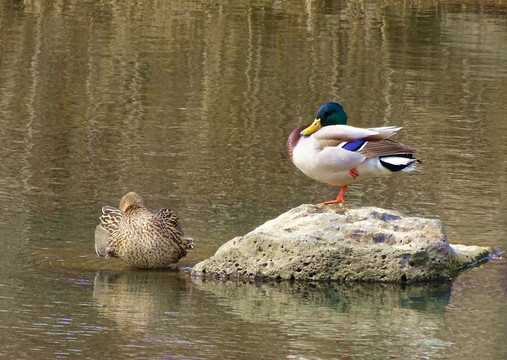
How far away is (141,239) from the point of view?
9.54 m

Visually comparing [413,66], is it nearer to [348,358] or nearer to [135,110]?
[135,110]

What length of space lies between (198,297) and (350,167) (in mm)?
1714

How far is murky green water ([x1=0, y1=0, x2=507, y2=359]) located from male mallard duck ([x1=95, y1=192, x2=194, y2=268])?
0.45 ft

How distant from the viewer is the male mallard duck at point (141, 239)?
952 cm

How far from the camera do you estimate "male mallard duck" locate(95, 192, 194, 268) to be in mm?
9516

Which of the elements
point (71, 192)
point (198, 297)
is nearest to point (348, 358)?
point (198, 297)

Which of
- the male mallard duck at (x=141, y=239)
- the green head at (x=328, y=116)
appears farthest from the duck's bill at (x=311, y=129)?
the male mallard duck at (x=141, y=239)

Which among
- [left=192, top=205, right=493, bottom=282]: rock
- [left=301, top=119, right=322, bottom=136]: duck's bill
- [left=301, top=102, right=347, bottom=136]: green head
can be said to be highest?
[left=301, top=102, right=347, bottom=136]: green head

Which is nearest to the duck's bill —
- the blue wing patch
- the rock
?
the blue wing patch

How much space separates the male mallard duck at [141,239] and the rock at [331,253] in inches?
10.8

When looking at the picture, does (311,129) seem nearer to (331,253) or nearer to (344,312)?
(331,253)

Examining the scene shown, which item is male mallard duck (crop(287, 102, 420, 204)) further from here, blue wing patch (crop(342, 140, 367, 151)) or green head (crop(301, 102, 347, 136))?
green head (crop(301, 102, 347, 136))

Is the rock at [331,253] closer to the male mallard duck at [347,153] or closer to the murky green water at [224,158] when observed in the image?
the murky green water at [224,158]

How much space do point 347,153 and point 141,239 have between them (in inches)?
67.4
